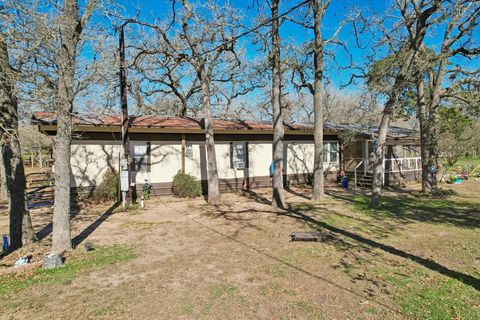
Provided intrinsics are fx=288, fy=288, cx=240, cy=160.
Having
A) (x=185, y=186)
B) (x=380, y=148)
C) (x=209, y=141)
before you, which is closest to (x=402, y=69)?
(x=380, y=148)

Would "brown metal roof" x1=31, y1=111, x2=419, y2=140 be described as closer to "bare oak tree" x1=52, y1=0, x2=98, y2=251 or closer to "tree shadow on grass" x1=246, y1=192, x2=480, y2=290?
"bare oak tree" x1=52, y1=0, x2=98, y2=251

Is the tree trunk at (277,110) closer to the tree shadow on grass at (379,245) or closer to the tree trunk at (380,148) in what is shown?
the tree shadow on grass at (379,245)

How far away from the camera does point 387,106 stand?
10.3m

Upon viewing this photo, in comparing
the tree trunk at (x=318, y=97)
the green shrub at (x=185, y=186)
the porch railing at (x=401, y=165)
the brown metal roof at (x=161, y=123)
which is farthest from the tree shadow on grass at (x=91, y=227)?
the porch railing at (x=401, y=165)

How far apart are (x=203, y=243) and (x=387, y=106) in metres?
8.12

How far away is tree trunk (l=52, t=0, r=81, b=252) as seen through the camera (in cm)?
562

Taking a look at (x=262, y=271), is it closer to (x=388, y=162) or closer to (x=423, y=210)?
(x=423, y=210)

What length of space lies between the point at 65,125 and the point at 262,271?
470cm

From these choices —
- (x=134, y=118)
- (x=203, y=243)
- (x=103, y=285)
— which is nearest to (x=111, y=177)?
(x=134, y=118)

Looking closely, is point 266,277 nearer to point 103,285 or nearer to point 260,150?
point 103,285

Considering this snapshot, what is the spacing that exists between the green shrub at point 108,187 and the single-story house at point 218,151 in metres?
0.50

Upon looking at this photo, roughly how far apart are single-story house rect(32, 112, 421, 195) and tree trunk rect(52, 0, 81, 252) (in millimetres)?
4000

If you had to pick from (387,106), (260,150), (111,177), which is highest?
(387,106)

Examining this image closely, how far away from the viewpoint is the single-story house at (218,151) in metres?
11.6
